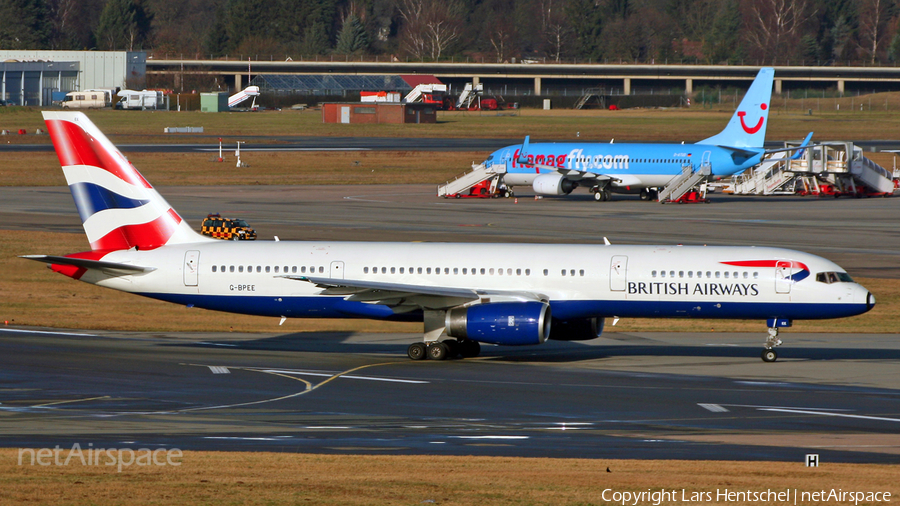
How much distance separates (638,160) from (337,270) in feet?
189

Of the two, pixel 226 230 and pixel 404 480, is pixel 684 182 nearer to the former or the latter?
pixel 226 230

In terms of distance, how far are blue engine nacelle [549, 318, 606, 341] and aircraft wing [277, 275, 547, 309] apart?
1625mm

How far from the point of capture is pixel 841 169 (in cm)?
9031

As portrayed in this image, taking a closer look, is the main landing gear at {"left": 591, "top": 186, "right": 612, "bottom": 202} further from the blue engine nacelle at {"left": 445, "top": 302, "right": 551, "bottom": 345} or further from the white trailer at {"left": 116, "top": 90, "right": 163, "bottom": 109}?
the white trailer at {"left": 116, "top": 90, "right": 163, "bottom": 109}

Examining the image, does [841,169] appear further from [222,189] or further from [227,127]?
[227,127]

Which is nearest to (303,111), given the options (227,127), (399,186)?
(227,127)

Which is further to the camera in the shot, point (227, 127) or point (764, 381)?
point (227, 127)

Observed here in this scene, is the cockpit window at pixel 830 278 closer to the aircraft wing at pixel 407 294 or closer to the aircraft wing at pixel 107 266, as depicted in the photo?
the aircraft wing at pixel 407 294

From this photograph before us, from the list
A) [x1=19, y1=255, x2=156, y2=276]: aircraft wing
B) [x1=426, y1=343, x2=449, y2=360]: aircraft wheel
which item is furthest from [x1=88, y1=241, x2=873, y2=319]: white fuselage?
[x1=426, y1=343, x2=449, y2=360]: aircraft wheel

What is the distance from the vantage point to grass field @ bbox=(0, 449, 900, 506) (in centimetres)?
1588

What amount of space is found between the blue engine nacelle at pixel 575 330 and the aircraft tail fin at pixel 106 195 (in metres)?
12.7

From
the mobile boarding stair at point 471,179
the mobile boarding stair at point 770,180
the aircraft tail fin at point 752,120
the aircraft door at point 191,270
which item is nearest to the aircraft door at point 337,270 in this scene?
the aircraft door at point 191,270

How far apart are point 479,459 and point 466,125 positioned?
14975 centimetres

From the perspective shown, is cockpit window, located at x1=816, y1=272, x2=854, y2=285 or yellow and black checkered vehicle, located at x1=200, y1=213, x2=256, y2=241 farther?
yellow and black checkered vehicle, located at x1=200, y1=213, x2=256, y2=241
